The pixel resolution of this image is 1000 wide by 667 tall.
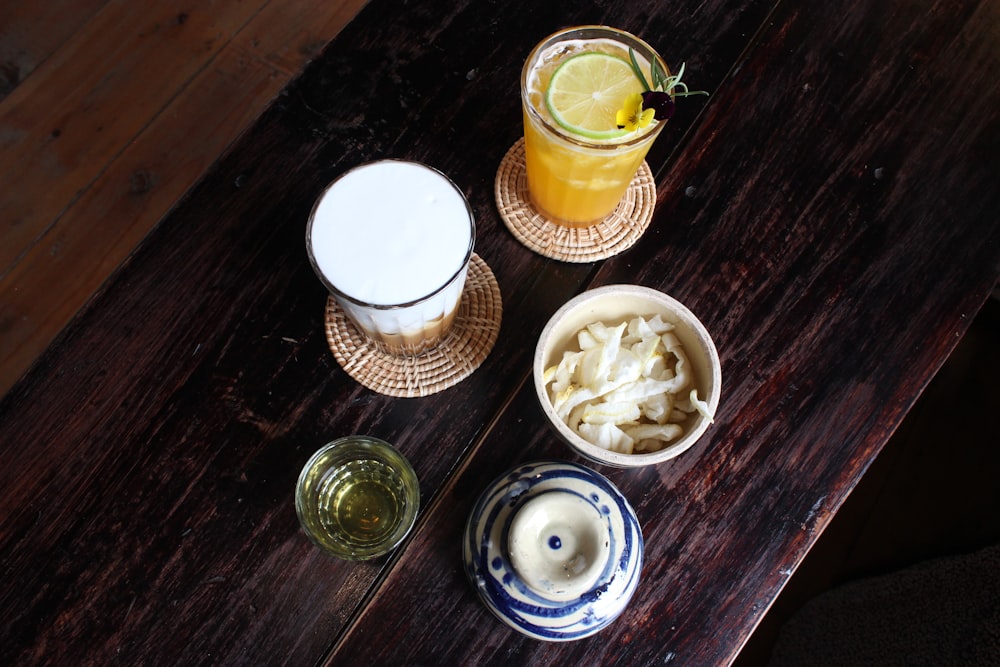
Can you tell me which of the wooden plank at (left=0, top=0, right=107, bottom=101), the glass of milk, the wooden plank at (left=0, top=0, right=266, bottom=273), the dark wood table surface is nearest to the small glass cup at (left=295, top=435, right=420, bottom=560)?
the dark wood table surface

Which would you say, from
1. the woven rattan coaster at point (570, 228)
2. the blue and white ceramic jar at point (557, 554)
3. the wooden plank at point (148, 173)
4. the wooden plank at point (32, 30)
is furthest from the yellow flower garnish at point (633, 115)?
the wooden plank at point (32, 30)

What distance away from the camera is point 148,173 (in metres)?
1.91

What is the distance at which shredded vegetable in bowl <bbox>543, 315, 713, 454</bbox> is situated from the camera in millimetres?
929

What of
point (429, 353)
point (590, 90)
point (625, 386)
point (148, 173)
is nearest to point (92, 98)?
point (148, 173)

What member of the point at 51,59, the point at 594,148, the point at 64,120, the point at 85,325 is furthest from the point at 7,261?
the point at 594,148

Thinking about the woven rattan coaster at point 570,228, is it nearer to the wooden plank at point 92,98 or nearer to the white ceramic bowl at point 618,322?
the white ceramic bowl at point 618,322

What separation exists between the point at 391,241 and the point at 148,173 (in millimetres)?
1337

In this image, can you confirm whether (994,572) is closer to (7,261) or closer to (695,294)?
(695,294)

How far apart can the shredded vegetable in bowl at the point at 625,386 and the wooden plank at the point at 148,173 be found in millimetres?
1256

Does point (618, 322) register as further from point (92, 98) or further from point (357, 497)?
point (92, 98)

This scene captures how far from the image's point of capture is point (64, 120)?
194 cm

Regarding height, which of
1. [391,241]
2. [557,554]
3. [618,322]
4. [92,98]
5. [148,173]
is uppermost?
[391,241]

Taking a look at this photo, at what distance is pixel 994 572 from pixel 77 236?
84.8 inches

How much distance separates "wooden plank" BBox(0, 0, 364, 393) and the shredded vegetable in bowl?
1.26 metres
